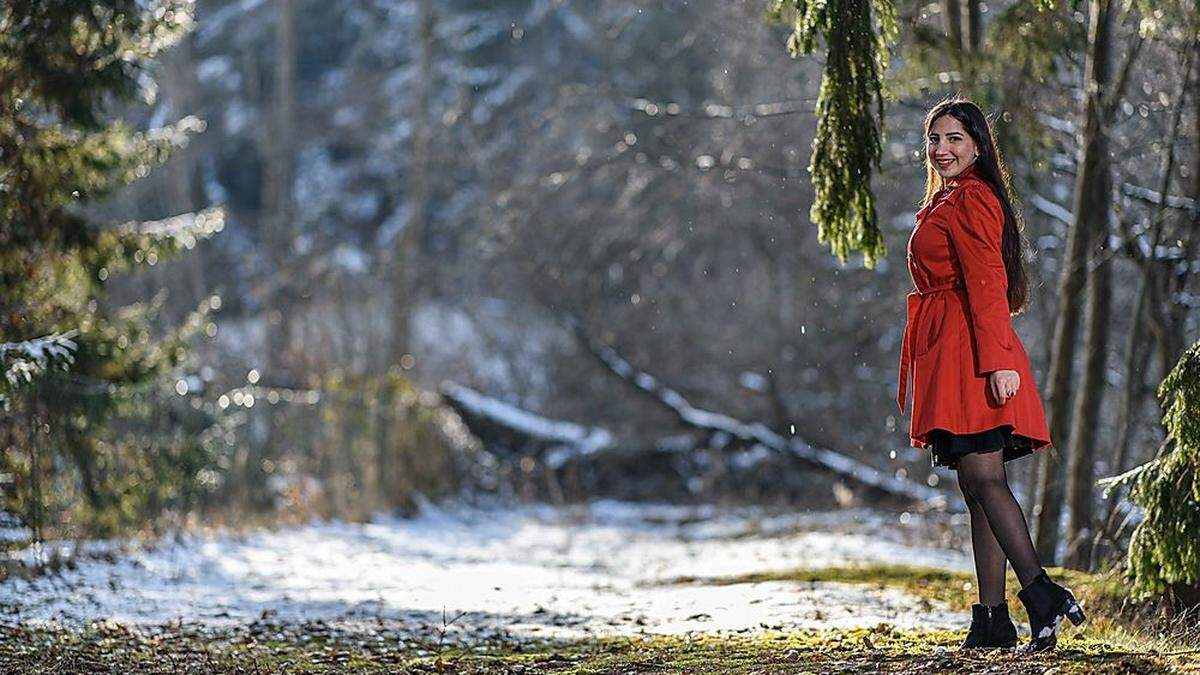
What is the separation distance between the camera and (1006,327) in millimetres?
4527

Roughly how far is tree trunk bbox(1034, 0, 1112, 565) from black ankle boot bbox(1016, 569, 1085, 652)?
398 cm

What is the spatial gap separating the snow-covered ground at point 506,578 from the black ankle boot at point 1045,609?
1532 mm

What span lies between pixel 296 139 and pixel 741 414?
15493 mm

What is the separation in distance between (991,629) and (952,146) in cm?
168

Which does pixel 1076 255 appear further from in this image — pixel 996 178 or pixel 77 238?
pixel 77 238

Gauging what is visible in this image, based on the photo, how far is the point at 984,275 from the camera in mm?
4543

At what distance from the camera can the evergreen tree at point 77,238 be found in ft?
27.3

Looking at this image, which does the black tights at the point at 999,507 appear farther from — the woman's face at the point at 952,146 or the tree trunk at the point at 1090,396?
the tree trunk at the point at 1090,396

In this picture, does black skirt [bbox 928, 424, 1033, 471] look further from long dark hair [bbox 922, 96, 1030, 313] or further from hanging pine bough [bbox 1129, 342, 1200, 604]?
hanging pine bough [bbox 1129, 342, 1200, 604]

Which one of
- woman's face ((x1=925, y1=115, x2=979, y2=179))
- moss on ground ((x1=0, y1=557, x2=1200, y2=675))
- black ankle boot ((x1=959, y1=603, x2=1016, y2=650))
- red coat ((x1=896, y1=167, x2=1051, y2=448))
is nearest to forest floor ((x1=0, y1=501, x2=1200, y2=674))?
moss on ground ((x1=0, y1=557, x2=1200, y2=675))

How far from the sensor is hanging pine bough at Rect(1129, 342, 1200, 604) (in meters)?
4.85

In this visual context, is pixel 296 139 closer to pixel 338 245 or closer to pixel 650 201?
pixel 338 245

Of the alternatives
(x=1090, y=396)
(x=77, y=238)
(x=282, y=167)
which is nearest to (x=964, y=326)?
(x=1090, y=396)

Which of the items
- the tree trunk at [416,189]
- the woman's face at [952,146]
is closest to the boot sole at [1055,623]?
the woman's face at [952,146]
